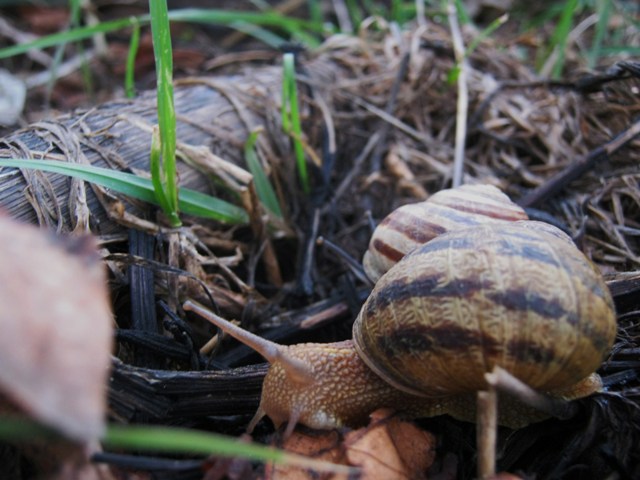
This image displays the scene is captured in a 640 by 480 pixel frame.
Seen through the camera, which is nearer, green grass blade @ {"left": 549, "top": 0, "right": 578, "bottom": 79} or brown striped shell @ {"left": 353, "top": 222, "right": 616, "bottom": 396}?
brown striped shell @ {"left": 353, "top": 222, "right": 616, "bottom": 396}

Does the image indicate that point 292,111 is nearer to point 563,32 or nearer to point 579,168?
point 579,168

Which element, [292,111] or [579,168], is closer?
[579,168]

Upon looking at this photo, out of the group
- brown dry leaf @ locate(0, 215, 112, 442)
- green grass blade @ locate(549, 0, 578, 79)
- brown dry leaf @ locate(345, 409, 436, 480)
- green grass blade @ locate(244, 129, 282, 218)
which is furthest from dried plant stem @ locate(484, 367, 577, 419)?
green grass blade @ locate(549, 0, 578, 79)

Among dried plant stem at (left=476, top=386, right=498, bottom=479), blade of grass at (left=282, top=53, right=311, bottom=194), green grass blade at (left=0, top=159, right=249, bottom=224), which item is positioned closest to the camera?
dried plant stem at (left=476, top=386, right=498, bottom=479)

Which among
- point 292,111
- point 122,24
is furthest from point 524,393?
point 122,24

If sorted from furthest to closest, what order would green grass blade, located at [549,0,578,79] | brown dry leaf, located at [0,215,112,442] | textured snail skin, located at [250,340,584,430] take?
green grass blade, located at [549,0,578,79] < textured snail skin, located at [250,340,584,430] < brown dry leaf, located at [0,215,112,442]

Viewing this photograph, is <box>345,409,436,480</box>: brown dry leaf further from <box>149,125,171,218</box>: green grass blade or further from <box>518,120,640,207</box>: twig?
<box>518,120,640,207</box>: twig

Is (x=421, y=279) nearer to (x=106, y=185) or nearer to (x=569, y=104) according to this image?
(x=106, y=185)
